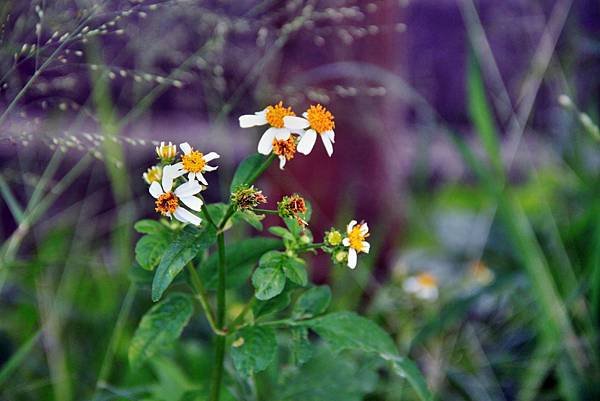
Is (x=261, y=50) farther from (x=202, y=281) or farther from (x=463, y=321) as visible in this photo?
(x=202, y=281)

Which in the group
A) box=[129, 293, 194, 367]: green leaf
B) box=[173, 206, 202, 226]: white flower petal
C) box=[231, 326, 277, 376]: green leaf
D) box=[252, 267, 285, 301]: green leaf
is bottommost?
box=[129, 293, 194, 367]: green leaf

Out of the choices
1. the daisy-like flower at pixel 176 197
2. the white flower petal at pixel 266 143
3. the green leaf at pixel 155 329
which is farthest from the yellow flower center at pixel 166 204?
the green leaf at pixel 155 329

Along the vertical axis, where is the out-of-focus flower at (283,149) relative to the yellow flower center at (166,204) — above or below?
above

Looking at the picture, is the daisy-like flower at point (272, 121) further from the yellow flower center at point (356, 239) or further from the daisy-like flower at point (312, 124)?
the yellow flower center at point (356, 239)

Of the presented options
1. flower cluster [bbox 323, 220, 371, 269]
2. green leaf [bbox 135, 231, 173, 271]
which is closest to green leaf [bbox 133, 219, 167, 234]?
green leaf [bbox 135, 231, 173, 271]

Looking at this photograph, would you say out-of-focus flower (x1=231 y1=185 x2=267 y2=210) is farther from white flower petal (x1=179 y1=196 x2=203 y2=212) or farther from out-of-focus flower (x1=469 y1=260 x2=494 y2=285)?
out-of-focus flower (x1=469 y1=260 x2=494 y2=285)

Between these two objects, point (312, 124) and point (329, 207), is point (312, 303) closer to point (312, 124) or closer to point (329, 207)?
point (312, 124)

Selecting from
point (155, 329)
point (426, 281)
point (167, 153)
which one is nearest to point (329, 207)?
point (426, 281)
